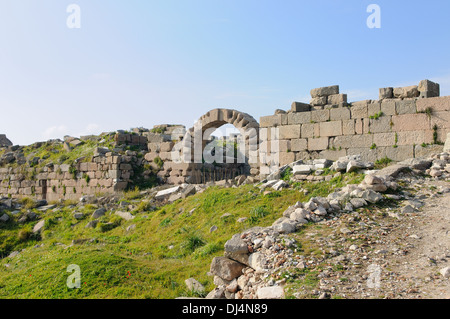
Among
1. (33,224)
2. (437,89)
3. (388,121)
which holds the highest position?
(437,89)

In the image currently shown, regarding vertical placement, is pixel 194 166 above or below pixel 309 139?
below

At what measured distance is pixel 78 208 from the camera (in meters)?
14.1

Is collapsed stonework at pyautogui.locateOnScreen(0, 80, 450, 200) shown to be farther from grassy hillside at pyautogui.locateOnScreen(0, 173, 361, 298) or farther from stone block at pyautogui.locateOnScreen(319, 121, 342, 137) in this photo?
grassy hillside at pyautogui.locateOnScreen(0, 173, 361, 298)

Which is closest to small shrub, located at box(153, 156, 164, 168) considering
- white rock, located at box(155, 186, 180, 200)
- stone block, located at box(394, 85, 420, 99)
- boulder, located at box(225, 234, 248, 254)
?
white rock, located at box(155, 186, 180, 200)

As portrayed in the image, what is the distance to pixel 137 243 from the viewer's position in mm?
9422

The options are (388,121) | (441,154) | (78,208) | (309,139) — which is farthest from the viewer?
(78,208)

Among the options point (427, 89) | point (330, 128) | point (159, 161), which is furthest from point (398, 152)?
point (159, 161)

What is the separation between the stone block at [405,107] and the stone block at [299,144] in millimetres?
2708

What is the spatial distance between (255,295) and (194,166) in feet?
35.1

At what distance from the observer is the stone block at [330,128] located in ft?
35.5

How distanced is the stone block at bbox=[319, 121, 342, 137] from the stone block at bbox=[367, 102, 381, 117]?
2.79 feet

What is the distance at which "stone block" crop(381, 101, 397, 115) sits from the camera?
1008 centimetres
